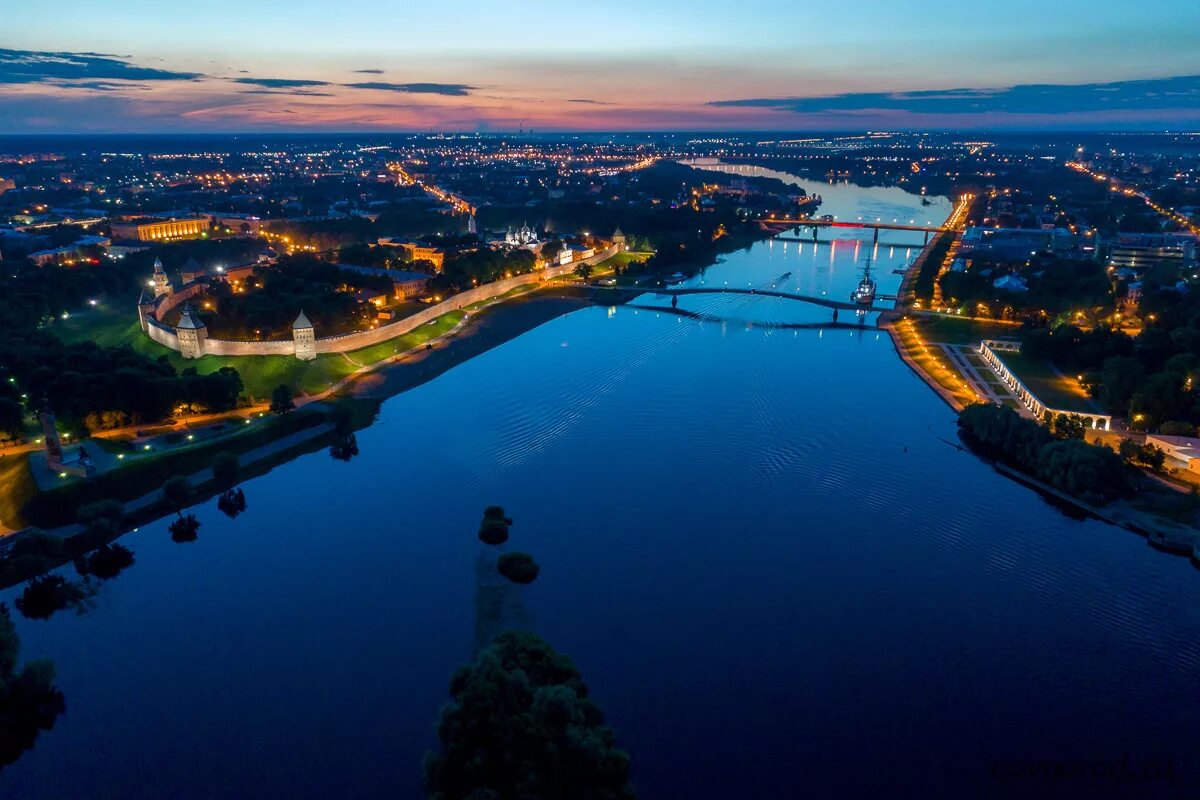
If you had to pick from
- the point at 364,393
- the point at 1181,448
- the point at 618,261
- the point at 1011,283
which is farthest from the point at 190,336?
the point at 1011,283

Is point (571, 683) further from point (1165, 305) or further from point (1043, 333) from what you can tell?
point (1165, 305)

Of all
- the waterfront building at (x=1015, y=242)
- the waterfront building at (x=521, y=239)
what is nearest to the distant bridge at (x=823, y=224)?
the waterfront building at (x=1015, y=242)

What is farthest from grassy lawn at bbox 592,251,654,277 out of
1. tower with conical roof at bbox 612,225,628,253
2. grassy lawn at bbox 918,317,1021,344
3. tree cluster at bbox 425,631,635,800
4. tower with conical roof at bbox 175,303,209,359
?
tree cluster at bbox 425,631,635,800

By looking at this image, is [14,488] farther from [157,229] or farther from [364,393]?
[157,229]

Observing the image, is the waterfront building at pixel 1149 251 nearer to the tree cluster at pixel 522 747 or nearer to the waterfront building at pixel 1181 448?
the waterfront building at pixel 1181 448

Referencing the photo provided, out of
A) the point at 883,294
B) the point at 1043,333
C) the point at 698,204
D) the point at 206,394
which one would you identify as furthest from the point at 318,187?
the point at 1043,333
